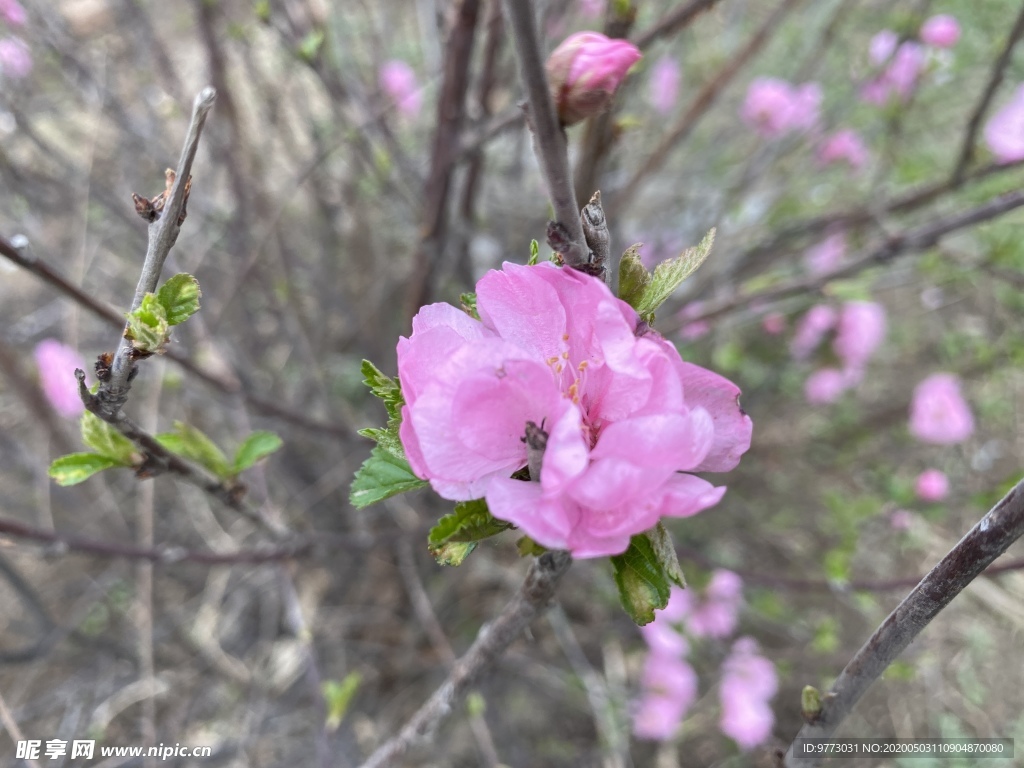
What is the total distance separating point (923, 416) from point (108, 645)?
2.86m

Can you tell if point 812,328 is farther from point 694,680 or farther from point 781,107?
point 694,680

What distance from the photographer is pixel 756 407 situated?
2.64m

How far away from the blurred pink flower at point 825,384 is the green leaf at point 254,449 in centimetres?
214

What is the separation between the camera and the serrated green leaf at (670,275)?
50 cm

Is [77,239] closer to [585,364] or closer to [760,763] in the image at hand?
[585,364]

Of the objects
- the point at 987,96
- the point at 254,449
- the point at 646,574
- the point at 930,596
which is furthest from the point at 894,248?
the point at 254,449

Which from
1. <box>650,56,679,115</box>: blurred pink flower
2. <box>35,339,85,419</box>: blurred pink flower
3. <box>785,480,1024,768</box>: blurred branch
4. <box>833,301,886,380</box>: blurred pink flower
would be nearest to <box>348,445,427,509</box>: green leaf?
<box>785,480,1024,768</box>: blurred branch

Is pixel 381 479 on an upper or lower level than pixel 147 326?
lower

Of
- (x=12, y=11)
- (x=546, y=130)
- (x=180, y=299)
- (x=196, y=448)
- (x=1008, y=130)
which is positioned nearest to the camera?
(x=546, y=130)

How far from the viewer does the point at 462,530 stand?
493 millimetres

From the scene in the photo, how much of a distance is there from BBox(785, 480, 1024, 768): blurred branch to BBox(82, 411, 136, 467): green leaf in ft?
2.51

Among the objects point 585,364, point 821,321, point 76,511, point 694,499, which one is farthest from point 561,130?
point 76,511

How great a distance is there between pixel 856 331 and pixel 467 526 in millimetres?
2175

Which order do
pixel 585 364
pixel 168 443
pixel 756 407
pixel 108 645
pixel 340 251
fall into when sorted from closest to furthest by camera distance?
pixel 585 364
pixel 168 443
pixel 108 645
pixel 756 407
pixel 340 251
